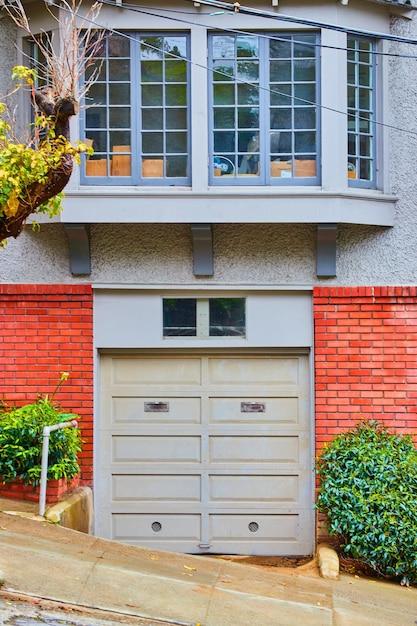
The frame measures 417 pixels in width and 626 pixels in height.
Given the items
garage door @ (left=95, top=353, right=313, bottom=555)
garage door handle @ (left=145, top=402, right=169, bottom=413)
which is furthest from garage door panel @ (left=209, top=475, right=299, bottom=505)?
garage door handle @ (left=145, top=402, right=169, bottom=413)

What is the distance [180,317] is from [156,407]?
1.02 meters

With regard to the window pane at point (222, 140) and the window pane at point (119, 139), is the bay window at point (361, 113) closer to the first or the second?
the window pane at point (222, 140)

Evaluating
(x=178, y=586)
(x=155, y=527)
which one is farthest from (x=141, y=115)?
(x=178, y=586)

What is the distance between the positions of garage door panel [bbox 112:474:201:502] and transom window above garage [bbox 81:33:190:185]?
10.4 ft

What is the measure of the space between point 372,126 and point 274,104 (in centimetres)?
112

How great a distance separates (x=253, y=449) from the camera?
32.6 feet

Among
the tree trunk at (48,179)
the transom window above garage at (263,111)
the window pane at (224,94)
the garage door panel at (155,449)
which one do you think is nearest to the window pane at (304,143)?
the transom window above garage at (263,111)

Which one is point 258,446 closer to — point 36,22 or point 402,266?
point 402,266

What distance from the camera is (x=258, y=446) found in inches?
391

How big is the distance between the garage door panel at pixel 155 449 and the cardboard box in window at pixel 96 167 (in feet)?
9.32

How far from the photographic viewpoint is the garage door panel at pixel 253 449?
9.91m

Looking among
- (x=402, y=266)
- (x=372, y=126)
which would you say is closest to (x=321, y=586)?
(x=402, y=266)

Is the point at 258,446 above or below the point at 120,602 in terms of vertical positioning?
above

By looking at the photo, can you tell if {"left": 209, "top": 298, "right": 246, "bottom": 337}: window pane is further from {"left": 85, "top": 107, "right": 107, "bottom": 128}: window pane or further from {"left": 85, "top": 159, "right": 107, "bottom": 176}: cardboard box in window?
{"left": 85, "top": 107, "right": 107, "bottom": 128}: window pane
